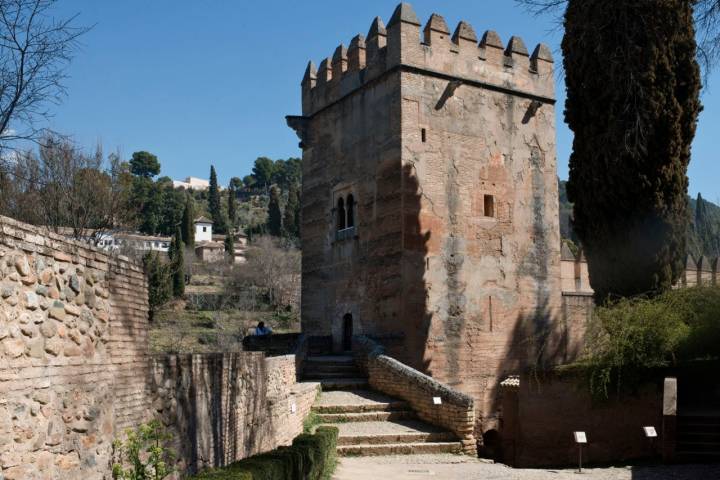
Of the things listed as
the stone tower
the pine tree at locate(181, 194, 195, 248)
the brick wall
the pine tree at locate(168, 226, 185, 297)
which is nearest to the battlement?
the stone tower

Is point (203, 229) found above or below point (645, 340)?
above

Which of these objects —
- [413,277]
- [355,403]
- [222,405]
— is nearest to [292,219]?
[413,277]

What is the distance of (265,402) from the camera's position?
11516mm

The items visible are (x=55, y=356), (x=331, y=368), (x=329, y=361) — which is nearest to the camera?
(x=55, y=356)

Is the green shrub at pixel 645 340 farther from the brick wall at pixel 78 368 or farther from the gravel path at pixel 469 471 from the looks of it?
the brick wall at pixel 78 368

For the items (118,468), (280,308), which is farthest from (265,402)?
(280,308)

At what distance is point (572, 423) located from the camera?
15508 mm

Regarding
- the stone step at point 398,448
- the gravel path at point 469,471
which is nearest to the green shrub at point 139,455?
the gravel path at point 469,471

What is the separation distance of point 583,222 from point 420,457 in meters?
7.51

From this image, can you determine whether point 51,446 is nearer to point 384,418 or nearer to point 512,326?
point 384,418

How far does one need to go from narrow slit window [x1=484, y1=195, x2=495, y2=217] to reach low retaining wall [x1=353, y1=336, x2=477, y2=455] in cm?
495

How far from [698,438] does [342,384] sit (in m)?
7.17

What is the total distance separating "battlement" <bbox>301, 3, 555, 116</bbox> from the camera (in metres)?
18.8

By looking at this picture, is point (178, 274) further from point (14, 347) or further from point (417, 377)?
point (14, 347)
